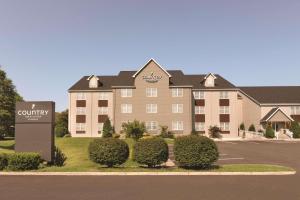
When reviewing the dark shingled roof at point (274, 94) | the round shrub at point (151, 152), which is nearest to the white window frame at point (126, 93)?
the dark shingled roof at point (274, 94)

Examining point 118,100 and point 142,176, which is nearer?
point 142,176

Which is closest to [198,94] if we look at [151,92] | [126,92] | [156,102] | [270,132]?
[156,102]

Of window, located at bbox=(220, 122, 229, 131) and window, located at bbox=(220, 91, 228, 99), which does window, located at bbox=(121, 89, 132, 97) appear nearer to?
window, located at bbox=(220, 91, 228, 99)

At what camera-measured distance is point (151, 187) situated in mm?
13148

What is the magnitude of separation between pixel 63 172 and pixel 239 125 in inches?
1821

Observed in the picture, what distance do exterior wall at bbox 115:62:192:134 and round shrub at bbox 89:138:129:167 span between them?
33987 mm

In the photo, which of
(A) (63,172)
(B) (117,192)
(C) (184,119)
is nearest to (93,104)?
(C) (184,119)

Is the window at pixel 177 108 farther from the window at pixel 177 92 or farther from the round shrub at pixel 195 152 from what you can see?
the round shrub at pixel 195 152

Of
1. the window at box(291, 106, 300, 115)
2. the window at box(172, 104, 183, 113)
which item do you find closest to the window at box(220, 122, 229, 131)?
the window at box(172, 104, 183, 113)

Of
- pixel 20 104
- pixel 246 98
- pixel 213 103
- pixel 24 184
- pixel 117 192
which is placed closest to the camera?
pixel 117 192

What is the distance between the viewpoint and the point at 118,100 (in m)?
52.7

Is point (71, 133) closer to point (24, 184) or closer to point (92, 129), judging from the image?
point (92, 129)

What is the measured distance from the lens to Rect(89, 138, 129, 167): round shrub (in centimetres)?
1789

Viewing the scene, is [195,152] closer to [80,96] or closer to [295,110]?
[80,96]
